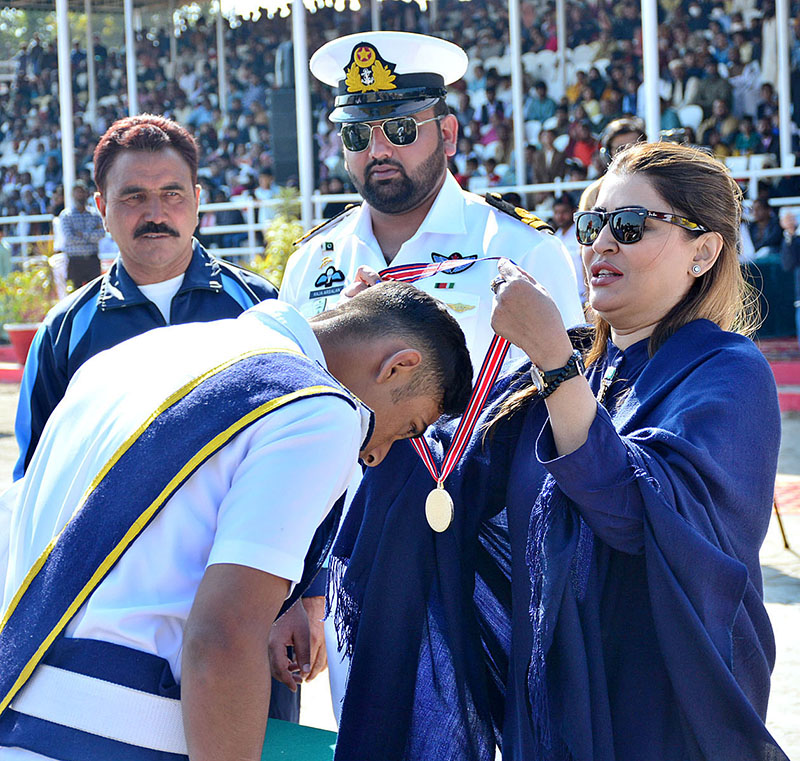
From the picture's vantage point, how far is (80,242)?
1235cm

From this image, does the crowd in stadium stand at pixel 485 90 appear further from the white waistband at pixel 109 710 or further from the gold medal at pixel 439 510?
the white waistband at pixel 109 710

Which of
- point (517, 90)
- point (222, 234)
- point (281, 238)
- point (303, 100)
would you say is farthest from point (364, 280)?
point (222, 234)

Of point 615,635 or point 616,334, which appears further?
point 616,334

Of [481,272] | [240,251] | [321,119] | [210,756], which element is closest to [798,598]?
[481,272]

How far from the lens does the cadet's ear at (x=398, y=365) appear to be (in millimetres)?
1824

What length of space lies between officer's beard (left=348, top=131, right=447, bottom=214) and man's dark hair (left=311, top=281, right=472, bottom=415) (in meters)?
1.31

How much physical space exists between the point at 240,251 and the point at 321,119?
4126 millimetres

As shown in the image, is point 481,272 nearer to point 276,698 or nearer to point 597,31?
point 276,698

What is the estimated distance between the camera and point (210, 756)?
4.73 feet

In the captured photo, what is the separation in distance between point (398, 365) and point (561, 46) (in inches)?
558

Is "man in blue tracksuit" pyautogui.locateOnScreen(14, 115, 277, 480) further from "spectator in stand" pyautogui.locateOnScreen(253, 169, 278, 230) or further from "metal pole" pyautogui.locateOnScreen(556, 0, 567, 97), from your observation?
"metal pole" pyautogui.locateOnScreen(556, 0, 567, 97)

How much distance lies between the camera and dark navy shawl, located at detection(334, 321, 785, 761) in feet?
6.34

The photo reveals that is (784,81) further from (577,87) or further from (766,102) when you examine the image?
(577,87)

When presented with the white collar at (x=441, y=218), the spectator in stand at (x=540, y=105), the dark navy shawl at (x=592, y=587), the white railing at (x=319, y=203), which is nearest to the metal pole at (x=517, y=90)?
the white railing at (x=319, y=203)
